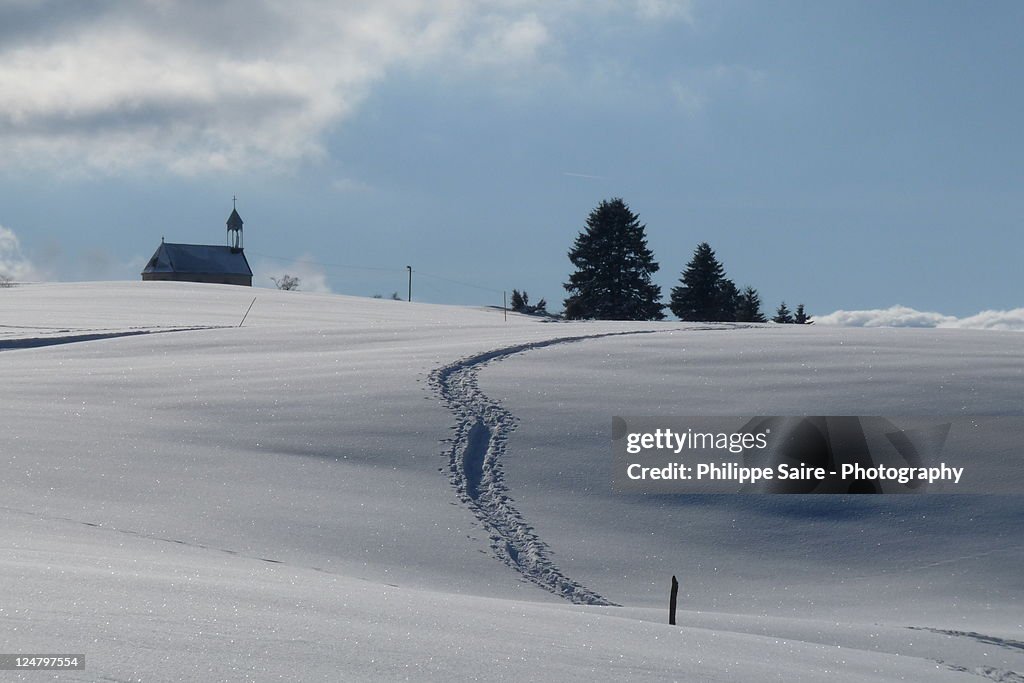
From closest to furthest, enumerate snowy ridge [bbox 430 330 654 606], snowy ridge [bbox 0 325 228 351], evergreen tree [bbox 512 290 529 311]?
snowy ridge [bbox 430 330 654 606]
snowy ridge [bbox 0 325 228 351]
evergreen tree [bbox 512 290 529 311]

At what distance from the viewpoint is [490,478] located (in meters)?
15.1

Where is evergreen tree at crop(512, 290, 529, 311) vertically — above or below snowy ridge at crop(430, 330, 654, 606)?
above

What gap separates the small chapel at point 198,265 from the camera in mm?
99812

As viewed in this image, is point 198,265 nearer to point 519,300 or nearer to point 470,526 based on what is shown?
point 519,300

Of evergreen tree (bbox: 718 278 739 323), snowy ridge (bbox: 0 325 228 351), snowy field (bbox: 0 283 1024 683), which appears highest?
evergreen tree (bbox: 718 278 739 323)

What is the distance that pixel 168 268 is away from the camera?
99.7 m

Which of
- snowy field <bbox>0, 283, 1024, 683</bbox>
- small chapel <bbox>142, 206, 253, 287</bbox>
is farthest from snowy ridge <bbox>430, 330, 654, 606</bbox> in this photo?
small chapel <bbox>142, 206, 253, 287</bbox>

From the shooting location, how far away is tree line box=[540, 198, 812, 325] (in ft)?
203

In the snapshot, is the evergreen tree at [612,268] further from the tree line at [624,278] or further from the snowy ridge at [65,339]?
the snowy ridge at [65,339]

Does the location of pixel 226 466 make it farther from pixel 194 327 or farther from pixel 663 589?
pixel 194 327

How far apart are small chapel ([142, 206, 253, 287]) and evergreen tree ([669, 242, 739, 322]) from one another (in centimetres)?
4825

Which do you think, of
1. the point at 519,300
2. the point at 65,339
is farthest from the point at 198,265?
the point at 65,339

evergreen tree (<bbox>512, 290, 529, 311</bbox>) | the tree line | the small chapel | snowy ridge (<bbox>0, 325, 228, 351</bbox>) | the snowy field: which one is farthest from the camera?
the small chapel

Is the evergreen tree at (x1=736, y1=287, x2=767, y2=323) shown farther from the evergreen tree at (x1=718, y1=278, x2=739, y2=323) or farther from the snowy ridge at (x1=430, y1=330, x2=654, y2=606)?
the snowy ridge at (x1=430, y1=330, x2=654, y2=606)
